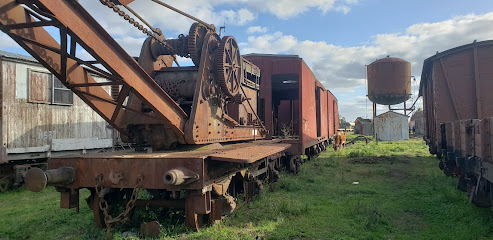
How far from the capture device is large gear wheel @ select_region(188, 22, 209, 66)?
18.6 feet

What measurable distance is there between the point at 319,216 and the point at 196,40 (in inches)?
145

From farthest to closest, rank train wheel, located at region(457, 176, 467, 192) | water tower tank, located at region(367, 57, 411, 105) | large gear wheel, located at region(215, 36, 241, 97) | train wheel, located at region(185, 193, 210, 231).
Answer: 1. water tower tank, located at region(367, 57, 411, 105)
2. train wheel, located at region(457, 176, 467, 192)
3. large gear wheel, located at region(215, 36, 241, 97)
4. train wheel, located at region(185, 193, 210, 231)

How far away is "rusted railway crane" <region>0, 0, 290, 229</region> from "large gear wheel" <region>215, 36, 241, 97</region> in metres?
0.02

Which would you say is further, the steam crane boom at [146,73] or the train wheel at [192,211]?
the train wheel at [192,211]

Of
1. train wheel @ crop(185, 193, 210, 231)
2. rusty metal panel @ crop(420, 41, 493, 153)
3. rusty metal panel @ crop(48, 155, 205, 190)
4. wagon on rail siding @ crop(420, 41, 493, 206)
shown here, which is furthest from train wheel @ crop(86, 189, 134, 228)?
rusty metal panel @ crop(420, 41, 493, 153)

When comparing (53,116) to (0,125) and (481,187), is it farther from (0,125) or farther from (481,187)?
(481,187)

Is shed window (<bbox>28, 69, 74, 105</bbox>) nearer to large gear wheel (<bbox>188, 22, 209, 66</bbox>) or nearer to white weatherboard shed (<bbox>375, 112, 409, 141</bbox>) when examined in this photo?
large gear wheel (<bbox>188, 22, 209, 66</bbox>)

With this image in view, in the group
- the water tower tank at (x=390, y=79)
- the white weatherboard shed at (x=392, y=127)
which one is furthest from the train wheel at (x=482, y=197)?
the white weatherboard shed at (x=392, y=127)

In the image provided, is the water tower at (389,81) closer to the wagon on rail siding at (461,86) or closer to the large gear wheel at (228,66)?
the wagon on rail siding at (461,86)

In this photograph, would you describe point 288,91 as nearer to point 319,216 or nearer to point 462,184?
point 462,184

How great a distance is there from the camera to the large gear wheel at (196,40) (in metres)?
5.67

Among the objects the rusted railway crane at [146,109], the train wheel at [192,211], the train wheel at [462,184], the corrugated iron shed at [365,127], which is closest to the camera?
the rusted railway crane at [146,109]

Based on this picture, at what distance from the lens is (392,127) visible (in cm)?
3059

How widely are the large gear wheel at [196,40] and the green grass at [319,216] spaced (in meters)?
2.72
